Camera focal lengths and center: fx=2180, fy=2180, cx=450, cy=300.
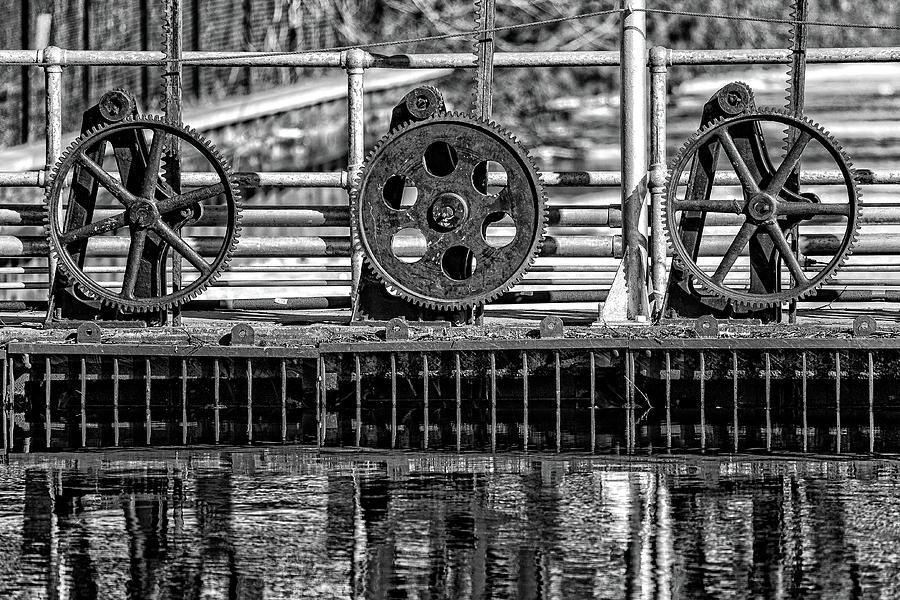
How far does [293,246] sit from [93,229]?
187 cm

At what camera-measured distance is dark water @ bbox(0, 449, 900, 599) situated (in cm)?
1148

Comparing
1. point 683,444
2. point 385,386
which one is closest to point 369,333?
point 385,386

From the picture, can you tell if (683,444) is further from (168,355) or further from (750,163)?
(168,355)

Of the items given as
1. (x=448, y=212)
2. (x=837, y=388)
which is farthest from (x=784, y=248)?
(x=448, y=212)

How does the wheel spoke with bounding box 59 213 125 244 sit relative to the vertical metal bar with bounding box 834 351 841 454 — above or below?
above

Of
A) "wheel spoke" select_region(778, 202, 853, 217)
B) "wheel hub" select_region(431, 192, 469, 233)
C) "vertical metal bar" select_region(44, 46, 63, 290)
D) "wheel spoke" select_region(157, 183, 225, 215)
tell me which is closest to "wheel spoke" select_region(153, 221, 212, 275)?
"wheel spoke" select_region(157, 183, 225, 215)

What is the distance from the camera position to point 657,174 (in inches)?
715

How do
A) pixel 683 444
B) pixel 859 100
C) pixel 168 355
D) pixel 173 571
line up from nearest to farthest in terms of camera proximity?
pixel 173 571, pixel 683 444, pixel 168 355, pixel 859 100

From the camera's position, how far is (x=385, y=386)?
57.7ft

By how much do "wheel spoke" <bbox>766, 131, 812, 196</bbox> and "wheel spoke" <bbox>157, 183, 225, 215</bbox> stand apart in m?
4.48

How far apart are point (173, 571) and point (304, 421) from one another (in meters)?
5.60

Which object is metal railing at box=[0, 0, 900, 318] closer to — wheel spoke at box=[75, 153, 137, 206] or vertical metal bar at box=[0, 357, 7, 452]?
wheel spoke at box=[75, 153, 137, 206]

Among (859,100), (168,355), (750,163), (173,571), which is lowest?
(173,571)

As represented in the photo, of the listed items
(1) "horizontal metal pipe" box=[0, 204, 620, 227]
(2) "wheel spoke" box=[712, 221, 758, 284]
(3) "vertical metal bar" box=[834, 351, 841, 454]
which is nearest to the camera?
(3) "vertical metal bar" box=[834, 351, 841, 454]
